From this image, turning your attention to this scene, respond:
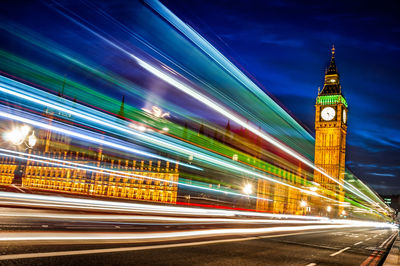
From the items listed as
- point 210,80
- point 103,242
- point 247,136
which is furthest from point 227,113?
point 247,136

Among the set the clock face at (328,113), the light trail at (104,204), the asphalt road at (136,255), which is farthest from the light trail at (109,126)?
the clock face at (328,113)

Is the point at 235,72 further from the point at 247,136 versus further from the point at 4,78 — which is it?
the point at 247,136

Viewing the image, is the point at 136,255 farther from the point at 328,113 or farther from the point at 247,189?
the point at 328,113

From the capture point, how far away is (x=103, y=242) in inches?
374

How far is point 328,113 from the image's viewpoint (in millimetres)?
119000

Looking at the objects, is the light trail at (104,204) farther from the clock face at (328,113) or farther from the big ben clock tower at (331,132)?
the clock face at (328,113)

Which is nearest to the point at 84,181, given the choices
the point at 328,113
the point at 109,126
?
the point at 109,126

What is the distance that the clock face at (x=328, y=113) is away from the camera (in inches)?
4651

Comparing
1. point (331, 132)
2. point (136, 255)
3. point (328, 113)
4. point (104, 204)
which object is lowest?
point (136, 255)

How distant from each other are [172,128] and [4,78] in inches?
587

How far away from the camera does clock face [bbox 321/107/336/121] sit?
388 feet

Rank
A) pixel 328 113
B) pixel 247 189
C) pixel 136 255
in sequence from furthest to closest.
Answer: pixel 328 113 < pixel 247 189 < pixel 136 255

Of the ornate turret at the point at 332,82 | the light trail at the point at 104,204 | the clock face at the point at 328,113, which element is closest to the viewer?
the light trail at the point at 104,204

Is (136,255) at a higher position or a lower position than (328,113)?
lower
